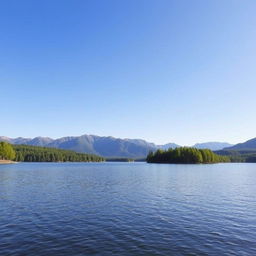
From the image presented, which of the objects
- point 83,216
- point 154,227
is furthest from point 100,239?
point 83,216

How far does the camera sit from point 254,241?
2503cm

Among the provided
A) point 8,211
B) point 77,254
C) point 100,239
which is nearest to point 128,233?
point 100,239

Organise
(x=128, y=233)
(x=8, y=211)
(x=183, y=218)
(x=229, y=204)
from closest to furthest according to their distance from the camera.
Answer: (x=128, y=233), (x=183, y=218), (x=8, y=211), (x=229, y=204)

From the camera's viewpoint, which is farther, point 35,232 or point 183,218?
point 183,218

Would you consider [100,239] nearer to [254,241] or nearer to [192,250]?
[192,250]

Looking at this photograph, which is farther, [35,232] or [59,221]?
[59,221]

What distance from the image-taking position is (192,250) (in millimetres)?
22359

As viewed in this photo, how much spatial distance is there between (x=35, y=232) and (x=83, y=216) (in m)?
8.32

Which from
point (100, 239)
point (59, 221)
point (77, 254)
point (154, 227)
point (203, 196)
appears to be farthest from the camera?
point (203, 196)

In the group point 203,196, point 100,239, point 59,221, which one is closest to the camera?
point 100,239

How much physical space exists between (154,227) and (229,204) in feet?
68.4

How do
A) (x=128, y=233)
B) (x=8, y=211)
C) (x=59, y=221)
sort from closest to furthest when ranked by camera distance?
(x=128, y=233)
(x=59, y=221)
(x=8, y=211)

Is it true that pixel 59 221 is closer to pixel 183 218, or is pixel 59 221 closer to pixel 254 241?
pixel 183 218

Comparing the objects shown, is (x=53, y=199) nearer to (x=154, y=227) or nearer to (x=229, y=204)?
(x=154, y=227)
